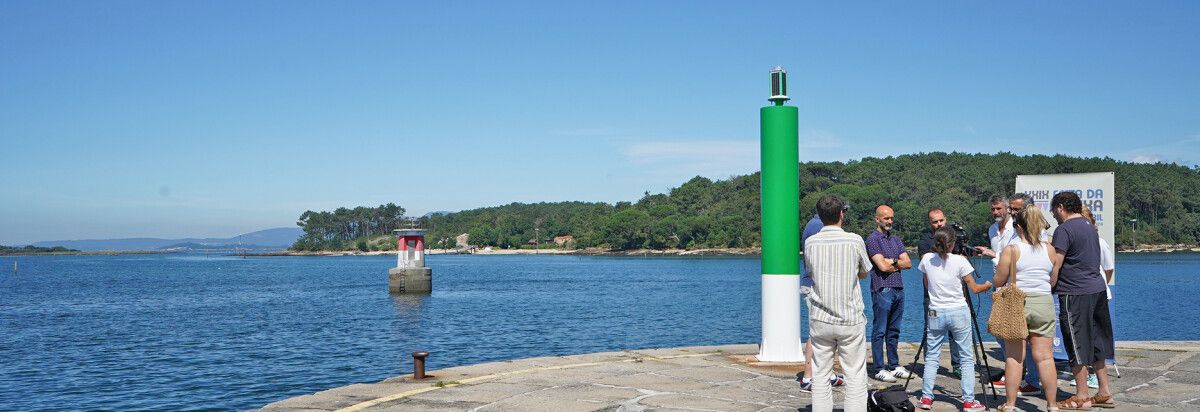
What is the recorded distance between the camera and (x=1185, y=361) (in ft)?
34.2

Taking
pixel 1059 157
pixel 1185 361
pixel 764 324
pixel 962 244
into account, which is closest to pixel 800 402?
pixel 962 244

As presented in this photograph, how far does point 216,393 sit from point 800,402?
1512 cm

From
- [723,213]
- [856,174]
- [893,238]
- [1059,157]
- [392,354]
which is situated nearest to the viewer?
[893,238]

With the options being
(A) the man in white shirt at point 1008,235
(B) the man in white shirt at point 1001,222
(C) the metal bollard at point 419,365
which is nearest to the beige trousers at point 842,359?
(A) the man in white shirt at point 1008,235

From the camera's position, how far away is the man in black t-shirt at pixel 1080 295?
7574mm

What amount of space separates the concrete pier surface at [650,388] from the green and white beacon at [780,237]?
336 millimetres

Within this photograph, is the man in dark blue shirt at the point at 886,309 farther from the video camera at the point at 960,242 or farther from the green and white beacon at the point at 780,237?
the video camera at the point at 960,242

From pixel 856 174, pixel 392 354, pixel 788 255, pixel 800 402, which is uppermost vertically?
pixel 856 174

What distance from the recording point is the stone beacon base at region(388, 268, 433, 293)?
198ft

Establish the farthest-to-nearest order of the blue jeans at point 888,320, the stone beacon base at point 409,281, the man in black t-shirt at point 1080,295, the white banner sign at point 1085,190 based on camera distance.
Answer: the stone beacon base at point 409,281
the white banner sign at point 1085,190
the blue jeans at point 888,320
the man in black t-shirt at point 1080,295

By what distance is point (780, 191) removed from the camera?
33.8 feet

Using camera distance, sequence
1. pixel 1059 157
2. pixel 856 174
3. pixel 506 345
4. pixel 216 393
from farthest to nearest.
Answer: pixel 856 174 < pixel 1059 157 < pixel 506 345 < pixel 216 393

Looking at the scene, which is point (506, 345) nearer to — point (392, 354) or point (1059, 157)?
point (392, 354)

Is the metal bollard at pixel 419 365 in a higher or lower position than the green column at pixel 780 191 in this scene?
lower
